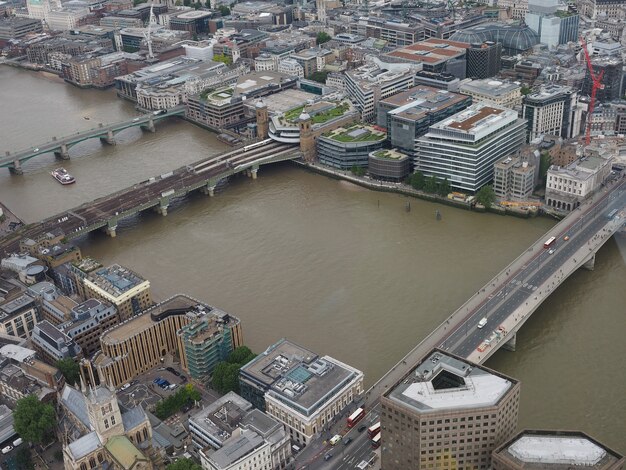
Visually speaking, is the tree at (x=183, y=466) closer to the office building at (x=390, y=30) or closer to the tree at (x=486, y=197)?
the tree at (x=486, y=197)

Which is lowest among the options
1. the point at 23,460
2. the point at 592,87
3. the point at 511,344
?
the point at 511,344

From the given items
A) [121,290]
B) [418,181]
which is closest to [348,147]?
[418,181]

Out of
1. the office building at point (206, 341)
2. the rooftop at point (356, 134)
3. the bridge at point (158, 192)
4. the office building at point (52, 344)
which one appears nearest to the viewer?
the office building at point (206, 341)

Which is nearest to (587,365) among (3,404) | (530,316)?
(530,316)

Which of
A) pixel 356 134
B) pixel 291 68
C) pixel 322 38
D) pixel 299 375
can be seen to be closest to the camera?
pixel 299 375

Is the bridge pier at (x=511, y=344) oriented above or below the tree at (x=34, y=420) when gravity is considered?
below

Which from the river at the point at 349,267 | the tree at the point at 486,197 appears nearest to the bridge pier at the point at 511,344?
the river at the point at 349,267

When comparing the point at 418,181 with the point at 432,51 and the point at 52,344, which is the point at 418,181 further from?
the point at 52,344
